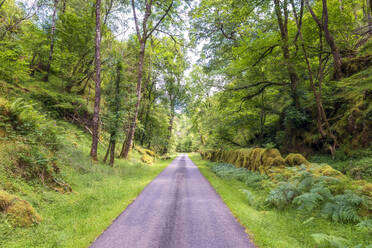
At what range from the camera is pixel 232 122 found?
16797 mm

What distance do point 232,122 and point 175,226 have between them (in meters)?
13.3

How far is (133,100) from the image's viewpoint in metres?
13.2

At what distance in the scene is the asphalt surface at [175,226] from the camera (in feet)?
12.8

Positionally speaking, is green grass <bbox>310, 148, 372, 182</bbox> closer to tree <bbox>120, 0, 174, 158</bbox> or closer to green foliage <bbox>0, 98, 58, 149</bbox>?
green foliage <bbox>0, 98, 58, 149</bbox>

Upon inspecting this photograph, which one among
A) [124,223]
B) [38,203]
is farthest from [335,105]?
[38,203]

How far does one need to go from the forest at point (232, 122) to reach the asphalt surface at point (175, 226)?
15.3 inches

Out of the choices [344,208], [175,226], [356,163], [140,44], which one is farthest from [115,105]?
[356,163]

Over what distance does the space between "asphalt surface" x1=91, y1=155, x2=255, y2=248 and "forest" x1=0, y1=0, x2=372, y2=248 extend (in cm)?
39

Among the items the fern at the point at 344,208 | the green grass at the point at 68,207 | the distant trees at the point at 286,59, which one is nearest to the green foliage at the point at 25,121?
the green grass at the point at 68,207

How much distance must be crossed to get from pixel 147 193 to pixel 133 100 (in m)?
7.48

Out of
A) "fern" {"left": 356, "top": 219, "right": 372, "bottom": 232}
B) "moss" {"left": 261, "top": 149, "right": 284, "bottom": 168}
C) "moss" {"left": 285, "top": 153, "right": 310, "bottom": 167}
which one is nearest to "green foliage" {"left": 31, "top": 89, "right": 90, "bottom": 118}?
"moss" {"left": 261, "top": 149, "right": 284, "bottom": 168}

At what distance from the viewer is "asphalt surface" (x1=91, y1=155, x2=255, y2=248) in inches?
154

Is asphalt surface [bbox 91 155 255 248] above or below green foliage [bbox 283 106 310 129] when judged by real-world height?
below

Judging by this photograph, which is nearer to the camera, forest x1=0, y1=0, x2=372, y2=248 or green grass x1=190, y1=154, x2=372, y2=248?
green grass x1=190, y1=154, x2=372, y2=248
